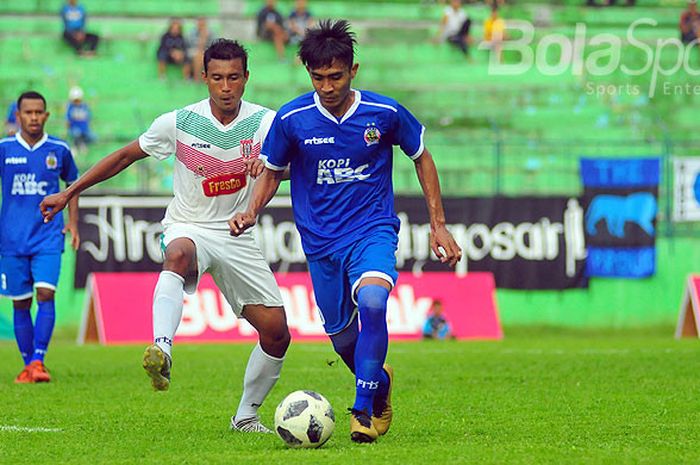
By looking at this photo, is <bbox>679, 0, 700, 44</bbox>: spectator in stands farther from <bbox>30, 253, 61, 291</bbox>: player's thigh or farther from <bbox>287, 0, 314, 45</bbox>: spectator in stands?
<bbox>30, 253, 61, 291</bbox>: player's thigh

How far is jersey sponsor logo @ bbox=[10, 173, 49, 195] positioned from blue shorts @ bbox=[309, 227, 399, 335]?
5.63 metres

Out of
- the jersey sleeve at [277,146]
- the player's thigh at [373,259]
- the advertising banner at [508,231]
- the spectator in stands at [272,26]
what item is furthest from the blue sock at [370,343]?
the spectator in stands at [272,26]

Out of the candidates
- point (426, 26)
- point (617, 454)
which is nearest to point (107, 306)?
point (426, 26)

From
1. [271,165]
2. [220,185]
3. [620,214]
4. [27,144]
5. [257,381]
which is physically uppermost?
[27,144]

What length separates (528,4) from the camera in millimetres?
27672

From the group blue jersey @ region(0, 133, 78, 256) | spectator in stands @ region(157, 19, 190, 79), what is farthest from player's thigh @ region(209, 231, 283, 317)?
spectator in stands @ region(157, 19, 190, 79)

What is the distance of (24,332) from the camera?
12664 mm

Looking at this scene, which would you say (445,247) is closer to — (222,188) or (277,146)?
(277,146)

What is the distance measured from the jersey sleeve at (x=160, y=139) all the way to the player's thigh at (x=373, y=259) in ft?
4.78

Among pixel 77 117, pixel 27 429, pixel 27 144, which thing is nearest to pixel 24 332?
pixel 27 144

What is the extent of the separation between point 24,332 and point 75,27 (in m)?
14.4

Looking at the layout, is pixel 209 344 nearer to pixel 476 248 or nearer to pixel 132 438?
pixel 476 248

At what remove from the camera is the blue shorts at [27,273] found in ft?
40.8

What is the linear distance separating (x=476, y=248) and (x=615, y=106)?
6.69 metres
